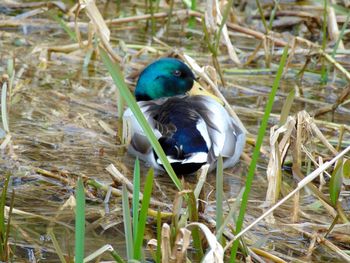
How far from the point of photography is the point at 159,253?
301cm

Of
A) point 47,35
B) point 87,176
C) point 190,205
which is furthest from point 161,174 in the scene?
point 47,35

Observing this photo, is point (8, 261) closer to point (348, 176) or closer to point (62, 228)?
point (62, 228)

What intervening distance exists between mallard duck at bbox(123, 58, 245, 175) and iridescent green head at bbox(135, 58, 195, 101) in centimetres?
12

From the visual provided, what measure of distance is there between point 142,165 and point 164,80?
841 millimetres

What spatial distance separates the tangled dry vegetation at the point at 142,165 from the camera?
3666 millimetres

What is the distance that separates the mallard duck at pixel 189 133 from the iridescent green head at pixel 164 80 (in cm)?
12

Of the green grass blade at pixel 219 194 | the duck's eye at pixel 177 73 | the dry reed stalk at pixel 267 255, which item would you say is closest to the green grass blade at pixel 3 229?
the green grass blade at pixel 219 194

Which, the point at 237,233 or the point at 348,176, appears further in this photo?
the point at 348,176

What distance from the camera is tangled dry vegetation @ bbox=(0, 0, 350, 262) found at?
12.0 ft

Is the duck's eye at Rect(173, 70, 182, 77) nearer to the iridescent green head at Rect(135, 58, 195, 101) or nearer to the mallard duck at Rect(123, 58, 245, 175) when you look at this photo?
the iridescent green head at Rect(135, 58, 195, 101)

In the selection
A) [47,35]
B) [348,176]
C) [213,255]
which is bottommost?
[47,35]

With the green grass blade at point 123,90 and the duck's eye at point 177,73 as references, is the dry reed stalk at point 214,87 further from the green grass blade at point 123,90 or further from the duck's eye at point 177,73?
the green grass blade at point 123,90

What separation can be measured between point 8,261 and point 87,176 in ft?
4.10

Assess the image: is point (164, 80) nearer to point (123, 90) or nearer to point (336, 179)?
point (336, 179)
